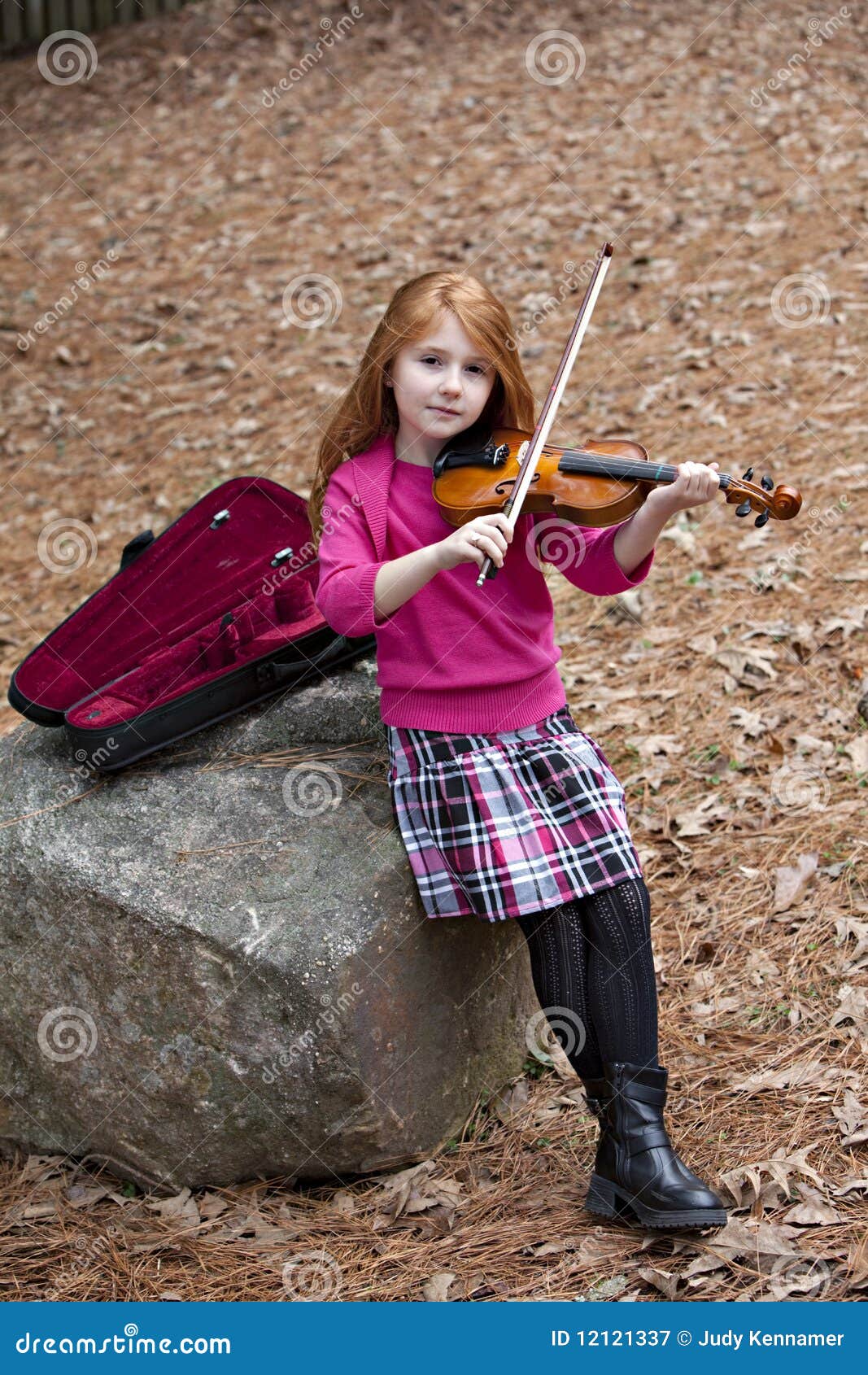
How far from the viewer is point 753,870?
3.19 m

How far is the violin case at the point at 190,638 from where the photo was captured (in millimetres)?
2766

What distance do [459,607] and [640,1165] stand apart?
1131mm

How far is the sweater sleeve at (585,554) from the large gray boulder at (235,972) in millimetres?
632

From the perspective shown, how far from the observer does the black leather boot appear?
2219mm

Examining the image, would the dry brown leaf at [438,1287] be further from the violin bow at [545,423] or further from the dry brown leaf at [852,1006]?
the violin bow at [545,423]

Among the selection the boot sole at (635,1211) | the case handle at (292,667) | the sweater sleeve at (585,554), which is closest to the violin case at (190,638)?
the case handle at (292,667)

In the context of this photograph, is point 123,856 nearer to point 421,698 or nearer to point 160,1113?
point 160,1113

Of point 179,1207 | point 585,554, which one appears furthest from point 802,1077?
point 179,1207

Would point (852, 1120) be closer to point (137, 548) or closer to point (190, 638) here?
point (190, 638)

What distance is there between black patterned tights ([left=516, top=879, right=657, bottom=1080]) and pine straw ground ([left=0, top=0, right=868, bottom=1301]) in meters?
0.35

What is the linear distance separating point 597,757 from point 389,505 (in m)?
0.69

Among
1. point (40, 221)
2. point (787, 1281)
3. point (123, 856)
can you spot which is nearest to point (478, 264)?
point (40, 221)

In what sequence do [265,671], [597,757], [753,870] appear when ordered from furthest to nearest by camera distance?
[753,870]
[265,671]
[597,757]

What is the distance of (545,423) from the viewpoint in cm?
228
